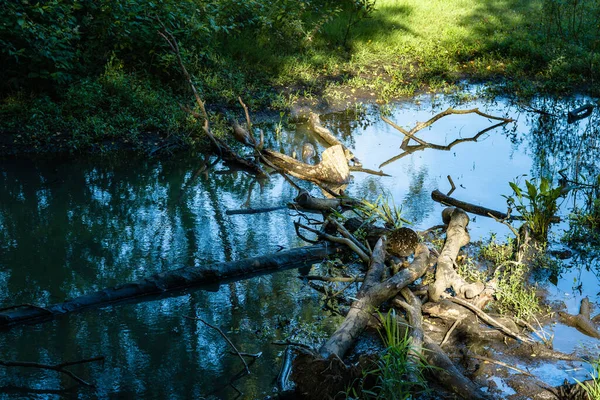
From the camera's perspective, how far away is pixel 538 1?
17938 millimetres

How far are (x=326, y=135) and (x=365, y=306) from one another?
5589 millimetres

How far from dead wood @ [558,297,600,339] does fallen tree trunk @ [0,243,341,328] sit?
2377mm

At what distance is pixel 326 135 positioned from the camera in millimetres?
10711

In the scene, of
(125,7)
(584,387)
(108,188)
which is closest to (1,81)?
(125,7)

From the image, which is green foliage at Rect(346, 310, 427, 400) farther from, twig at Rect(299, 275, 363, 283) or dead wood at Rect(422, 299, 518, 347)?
twig at Rect(299, 275, 363, 283)

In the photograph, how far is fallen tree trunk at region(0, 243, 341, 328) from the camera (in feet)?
18.7

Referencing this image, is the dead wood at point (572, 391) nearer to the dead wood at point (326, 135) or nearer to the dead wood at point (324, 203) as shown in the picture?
the dead wood at point (324, 203)

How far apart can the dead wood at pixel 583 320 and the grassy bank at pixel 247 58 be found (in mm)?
6674

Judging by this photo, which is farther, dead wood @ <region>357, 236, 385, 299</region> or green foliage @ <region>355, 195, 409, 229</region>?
green foliage @ <region>355, 195, 409, 229</region>

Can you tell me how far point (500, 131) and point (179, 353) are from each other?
821 centimetres

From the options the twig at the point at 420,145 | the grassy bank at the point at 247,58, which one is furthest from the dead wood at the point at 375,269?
the grassy bank at the point at 247,58

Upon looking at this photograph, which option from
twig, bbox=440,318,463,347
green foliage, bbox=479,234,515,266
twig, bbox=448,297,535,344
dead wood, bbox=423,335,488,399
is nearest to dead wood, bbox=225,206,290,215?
green foliage, bbox=479,234,515,266

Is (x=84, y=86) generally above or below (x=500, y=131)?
above

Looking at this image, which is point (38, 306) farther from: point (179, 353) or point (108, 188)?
point (108, 188)
